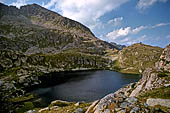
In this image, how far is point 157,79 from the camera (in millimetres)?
33875

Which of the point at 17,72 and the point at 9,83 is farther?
the point at 17,72

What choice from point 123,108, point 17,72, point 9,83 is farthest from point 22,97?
point 123,108

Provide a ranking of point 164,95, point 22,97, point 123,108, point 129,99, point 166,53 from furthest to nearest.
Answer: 1. point 22,97
2. point 166,53
3. point 164,95
4. point 129,99
5. point 123,108

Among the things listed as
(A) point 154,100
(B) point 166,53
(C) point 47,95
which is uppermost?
(B) point 166,53

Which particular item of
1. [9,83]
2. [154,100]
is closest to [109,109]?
[154,100]

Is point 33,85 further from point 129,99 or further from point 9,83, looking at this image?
point 129,99

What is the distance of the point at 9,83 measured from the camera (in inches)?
4343

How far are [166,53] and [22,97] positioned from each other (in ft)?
311

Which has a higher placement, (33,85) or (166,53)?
(166,53)

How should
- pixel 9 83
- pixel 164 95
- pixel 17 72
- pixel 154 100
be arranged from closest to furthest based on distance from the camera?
pixel 154 100 → pixel 164 95 → pixel 9 83 → pixel 17 72

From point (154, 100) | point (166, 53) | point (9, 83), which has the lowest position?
point (9, 83)

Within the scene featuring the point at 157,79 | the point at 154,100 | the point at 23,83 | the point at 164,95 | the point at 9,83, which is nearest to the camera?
the point at 154,100

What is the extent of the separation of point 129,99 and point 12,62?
198 metres

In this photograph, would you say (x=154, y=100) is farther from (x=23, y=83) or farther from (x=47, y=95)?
(x=23, y=83)
